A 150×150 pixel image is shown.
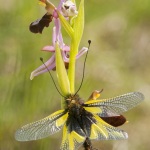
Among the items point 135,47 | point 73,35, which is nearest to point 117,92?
point 135,47

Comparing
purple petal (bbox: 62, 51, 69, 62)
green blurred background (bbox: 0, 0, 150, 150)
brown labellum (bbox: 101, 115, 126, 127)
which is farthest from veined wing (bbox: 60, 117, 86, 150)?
green blurred background (bbox: 0, 0, 150, 150)

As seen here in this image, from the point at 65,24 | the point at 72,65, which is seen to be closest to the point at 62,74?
the point at 72,65

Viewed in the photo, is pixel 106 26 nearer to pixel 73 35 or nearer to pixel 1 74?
pixel 1 74

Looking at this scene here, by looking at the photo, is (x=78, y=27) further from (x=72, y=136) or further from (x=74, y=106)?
(x=72, y=136)

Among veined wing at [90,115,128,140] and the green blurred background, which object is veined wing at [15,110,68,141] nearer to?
veined wing at [90,115,128,140]

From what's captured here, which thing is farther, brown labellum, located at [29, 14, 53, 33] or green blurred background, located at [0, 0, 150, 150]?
green blurred background, located at [0, 0, 150, 150]

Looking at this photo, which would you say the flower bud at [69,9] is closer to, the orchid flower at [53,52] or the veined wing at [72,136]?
the orchid flower at [53,52]

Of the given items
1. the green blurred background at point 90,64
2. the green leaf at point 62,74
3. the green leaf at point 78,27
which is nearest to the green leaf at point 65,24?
the green leaf at point 78,27
